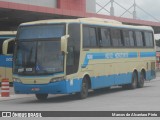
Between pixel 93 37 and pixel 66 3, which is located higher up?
pixel 66 3

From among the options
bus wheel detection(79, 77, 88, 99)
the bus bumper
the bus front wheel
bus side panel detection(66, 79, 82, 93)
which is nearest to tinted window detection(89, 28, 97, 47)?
bus wheel detection(79, 77, 88, 99)

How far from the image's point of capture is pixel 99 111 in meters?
17.5

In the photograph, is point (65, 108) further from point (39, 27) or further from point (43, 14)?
point (43, 14)

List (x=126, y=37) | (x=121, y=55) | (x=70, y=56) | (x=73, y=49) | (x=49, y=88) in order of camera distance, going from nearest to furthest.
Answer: (x=49, y=88) → (x=70, y=56) → (x=73, y=49) → (x=121, y=55) → (x=126, y=37)

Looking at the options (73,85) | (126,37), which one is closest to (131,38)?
(126,37)

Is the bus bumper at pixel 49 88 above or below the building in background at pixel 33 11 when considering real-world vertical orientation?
below

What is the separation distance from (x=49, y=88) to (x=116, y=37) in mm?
6553

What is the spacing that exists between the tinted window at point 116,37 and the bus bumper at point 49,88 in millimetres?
4977

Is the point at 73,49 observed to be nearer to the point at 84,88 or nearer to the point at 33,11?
the point at 84,88

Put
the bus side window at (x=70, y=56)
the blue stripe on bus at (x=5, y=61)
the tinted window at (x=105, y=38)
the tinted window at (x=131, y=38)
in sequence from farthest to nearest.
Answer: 1. the blue stripe on bus at (x=5, y=61)
2. the tinted window at (x=131, y=38)
3. the tinted window at (x=105, y=38)
4. the bus side window at (x=70, y=56)

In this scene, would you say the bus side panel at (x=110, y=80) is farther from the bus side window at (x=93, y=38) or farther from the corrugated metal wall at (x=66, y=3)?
the corrugated metal wall at (x=66, y=3)

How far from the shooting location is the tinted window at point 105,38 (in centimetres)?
2550

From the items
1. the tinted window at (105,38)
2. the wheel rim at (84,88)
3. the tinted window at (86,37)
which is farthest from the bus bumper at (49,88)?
the tinted window at (105,38)

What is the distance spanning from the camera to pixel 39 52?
22078 mm
